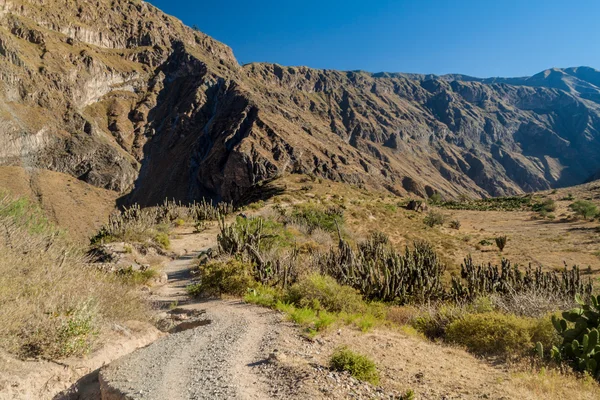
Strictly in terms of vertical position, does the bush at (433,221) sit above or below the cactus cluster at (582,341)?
below

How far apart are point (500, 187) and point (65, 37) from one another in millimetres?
167646

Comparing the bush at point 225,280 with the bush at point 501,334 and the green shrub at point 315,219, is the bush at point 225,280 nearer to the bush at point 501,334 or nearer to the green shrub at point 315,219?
the bush at point 501,334

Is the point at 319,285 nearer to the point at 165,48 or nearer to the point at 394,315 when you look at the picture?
the point at 394,315

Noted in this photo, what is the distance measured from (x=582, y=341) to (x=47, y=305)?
914cm

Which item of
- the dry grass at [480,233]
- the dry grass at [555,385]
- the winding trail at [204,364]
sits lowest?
the dry grass at [480,233]

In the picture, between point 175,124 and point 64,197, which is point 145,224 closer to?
point 64,197

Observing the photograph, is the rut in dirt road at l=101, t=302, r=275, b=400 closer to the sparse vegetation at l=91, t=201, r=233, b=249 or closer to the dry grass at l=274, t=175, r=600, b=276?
the sparse vegetation at l=91, t=201, r=233, b=249

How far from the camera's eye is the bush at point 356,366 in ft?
16.5

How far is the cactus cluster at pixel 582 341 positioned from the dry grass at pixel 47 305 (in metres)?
7.93

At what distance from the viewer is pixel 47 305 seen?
543 cm

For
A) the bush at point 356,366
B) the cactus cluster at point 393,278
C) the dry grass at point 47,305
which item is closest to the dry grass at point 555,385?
the bush at point 356,366

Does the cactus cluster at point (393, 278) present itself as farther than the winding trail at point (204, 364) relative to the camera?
Yes

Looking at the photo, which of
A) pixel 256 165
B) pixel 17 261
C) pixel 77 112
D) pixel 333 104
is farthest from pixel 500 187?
pixel 17 261

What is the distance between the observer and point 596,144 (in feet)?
594
